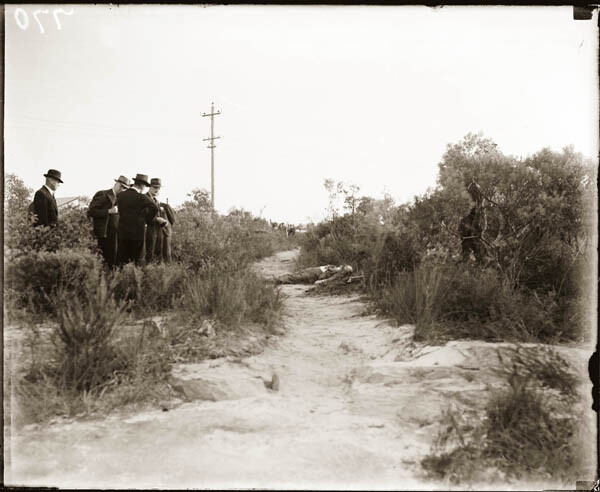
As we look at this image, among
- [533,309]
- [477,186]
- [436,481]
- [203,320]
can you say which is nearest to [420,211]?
[477,186]

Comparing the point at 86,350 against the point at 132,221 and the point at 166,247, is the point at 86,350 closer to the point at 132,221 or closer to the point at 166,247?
the point at 132,221

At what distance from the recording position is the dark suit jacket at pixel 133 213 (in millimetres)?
6711

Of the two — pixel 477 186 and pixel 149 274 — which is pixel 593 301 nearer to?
pixel 477 186

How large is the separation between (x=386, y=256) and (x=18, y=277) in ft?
17.3

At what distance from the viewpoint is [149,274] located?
5.64 metres

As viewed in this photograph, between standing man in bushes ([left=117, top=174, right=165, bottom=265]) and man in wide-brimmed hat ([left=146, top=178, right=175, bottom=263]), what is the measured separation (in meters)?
0.34

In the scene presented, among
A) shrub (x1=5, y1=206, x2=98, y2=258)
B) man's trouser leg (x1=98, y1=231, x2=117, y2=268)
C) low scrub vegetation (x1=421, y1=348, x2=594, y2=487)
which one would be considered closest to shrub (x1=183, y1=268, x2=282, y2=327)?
shrub (x1=5, y1=206, x2=98, y2=258)

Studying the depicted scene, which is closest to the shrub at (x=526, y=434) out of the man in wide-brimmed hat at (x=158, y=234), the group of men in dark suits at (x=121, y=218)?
the group of men in dark suits at (x=121, y=218)

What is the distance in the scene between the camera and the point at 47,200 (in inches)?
248

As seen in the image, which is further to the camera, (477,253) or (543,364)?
(477,253)

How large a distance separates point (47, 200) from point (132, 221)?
1159mm

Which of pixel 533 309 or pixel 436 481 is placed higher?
pixel 533 309

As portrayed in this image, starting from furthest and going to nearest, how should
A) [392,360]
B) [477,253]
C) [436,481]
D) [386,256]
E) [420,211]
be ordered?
[386,256] < [420,211] < [477,253] < [392,360] < [436,481]

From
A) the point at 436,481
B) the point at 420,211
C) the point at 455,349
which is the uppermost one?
the point at 420,211
